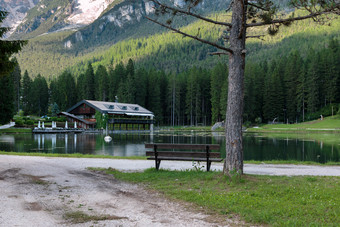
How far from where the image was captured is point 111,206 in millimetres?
6230

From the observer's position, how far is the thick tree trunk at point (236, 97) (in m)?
8.06

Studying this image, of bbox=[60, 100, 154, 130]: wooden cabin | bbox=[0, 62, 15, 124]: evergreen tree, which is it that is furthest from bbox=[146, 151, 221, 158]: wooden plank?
bbox=[60, 100, 154, 130]: wooden cabin

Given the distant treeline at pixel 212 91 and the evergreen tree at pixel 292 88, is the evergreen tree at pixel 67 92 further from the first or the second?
the evergreen tree at pixel 292 88

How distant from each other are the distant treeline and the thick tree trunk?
64.5 meters

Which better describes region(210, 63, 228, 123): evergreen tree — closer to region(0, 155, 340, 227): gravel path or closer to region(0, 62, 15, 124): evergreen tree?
region(0, 62, 15, 124): evergreen tree

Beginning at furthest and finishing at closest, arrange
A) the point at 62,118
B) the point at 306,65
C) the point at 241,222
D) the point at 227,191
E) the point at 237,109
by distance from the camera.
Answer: the point at 306,65 < the point at 62,118 < the point at 237,109 < the point at 227,191 < the point at 241,222

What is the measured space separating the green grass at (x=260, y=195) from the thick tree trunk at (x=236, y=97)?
501 mm

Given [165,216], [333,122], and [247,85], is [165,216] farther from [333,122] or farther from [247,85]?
[247,85]

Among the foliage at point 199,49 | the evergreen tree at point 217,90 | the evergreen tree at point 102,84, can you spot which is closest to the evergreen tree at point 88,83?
the evergreen tree at point 102,84

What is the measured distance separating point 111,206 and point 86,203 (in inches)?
24.5

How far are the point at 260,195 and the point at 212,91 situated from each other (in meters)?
75.9

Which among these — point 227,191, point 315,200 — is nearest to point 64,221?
point 227,191

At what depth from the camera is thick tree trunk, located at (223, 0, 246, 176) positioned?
8.06 metres

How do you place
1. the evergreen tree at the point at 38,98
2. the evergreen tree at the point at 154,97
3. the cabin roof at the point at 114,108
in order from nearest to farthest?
the cabin roof at the point at 114,108, the evergreen tree at the point at 154,97, the evergreen tree at the point at 38,98
